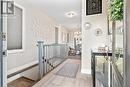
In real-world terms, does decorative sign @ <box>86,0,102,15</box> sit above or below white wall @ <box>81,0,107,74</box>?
above

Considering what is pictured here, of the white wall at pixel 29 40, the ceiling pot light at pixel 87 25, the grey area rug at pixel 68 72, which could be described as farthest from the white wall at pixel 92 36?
the white wall at pixel 29 40

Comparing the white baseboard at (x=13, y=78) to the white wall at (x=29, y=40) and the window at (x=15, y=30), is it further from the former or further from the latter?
the window at (x=15, y=30)

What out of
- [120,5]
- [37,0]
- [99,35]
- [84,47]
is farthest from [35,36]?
[120,5]

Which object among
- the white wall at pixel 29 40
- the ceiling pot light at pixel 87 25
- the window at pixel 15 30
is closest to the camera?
the window at pixel 15 30

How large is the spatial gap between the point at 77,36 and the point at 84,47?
11.6 m

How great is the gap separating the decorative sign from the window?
232 centimetres

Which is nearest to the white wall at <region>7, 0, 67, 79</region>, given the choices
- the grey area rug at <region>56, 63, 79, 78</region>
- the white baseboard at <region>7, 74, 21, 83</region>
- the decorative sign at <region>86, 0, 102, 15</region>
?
the white baseboard at <region>7, 74, 21, 83</region>

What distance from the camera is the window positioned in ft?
13.5

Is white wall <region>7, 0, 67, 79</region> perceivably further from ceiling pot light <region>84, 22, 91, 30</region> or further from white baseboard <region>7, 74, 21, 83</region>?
ceiling pot light <region>84, 22, 91, 30</region>

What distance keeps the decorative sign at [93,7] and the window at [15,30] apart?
2.32 m

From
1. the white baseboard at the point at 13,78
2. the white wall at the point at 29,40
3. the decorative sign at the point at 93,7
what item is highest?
A: the decorative sign at the point at 93,7

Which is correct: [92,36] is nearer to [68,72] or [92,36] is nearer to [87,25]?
[87,25]

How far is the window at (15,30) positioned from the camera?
4114mm

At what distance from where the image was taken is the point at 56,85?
3.35m
